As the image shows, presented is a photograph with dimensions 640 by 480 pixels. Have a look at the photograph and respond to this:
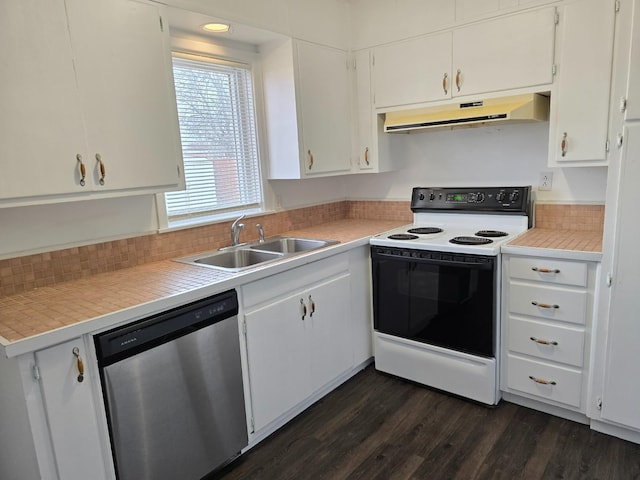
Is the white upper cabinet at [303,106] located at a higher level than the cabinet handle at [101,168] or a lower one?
higher

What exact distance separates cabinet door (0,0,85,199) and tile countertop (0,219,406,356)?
17.4 inches

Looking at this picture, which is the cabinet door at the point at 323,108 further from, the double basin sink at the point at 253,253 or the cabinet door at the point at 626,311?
the cabinet door at the point at 626,311

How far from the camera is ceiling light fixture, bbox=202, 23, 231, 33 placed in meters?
2.44

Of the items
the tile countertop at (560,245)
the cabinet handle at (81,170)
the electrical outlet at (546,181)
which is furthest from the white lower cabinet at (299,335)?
the electrical outlet at (546,181)

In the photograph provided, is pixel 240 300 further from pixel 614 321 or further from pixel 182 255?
pixel 614 321

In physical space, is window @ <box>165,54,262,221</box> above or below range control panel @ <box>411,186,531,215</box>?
above

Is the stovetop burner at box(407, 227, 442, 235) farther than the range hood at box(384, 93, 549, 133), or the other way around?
the stovetop burner at box(407, 227, 442, 235)

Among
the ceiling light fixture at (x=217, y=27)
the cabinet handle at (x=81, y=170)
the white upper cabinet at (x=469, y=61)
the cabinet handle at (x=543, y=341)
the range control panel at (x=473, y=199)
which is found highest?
the ceiling light fixture at (x=217, y=27)

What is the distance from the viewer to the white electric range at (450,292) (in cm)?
244

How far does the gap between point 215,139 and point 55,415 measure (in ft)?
5.75

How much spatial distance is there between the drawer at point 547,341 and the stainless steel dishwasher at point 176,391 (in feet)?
4.85

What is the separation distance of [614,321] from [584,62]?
1.30 m

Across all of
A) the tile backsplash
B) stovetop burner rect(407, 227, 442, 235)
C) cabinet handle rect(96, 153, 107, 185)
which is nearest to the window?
the tile backsplash

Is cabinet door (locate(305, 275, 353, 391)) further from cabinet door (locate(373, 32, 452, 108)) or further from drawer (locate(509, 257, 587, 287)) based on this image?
cabinet door (locate(373, 32, 452, 108))
